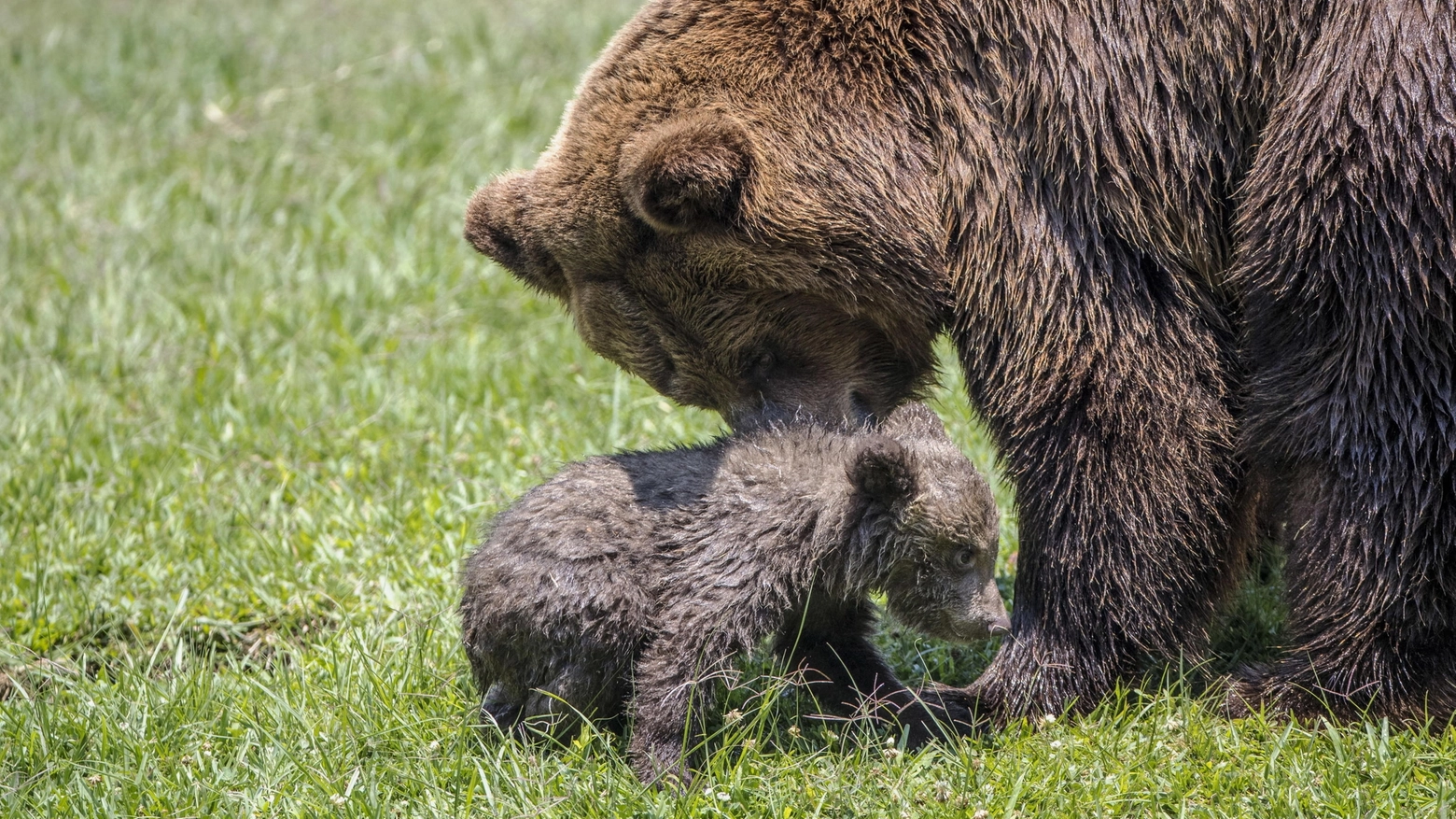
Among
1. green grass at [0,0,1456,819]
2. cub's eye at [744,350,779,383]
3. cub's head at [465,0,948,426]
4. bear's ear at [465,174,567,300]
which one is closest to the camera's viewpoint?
green grass at [0,0,1456,819]

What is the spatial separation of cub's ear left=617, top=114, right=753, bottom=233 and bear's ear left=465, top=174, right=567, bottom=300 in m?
0.62

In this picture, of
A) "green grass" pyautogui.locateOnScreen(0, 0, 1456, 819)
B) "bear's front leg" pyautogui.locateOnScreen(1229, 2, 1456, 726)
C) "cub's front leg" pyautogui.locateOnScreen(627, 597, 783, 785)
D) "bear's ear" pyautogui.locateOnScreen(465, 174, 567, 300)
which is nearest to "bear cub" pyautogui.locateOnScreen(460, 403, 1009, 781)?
"cub's front leg" pyautogui.locateOnScreen(627, 597, 783, 785)

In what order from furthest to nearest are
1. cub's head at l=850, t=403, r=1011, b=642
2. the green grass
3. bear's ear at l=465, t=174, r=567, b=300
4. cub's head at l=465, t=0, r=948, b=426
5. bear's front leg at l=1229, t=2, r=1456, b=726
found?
bear's ear at l=465, t=174, r=567, b=300 → cub's head at l=465, t=0, r=948, b=426 → cub's head at l=850, t=403, r=1011, b=642 → the green grass → bear's front leg at l=1229, t=2, r=1456, b=726

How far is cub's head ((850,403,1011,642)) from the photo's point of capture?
388 centimetres

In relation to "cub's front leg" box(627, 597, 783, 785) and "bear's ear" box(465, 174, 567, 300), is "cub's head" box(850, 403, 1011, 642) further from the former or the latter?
"bear's ear" box(465, 174, 567, 300)

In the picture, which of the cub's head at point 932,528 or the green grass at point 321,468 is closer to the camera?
the green grass at point 321,468

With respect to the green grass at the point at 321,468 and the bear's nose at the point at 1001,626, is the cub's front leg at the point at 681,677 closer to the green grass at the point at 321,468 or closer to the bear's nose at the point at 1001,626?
the green grass at the point at 321,468

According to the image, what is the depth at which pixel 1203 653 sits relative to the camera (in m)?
4.26

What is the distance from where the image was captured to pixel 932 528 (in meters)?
3.94

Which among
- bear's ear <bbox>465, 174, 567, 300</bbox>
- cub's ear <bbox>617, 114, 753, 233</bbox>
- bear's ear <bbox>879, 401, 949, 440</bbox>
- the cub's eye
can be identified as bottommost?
bear's ear <bbox>879, 401, 949, 440</bbox>

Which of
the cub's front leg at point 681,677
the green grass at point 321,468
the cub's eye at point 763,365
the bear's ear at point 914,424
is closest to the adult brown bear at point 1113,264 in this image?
the cub's eye at point 763,365

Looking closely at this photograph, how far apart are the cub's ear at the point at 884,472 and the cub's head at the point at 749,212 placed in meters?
0.54

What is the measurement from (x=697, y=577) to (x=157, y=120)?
26.9 feet

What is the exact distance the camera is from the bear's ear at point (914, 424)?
4199 mm
